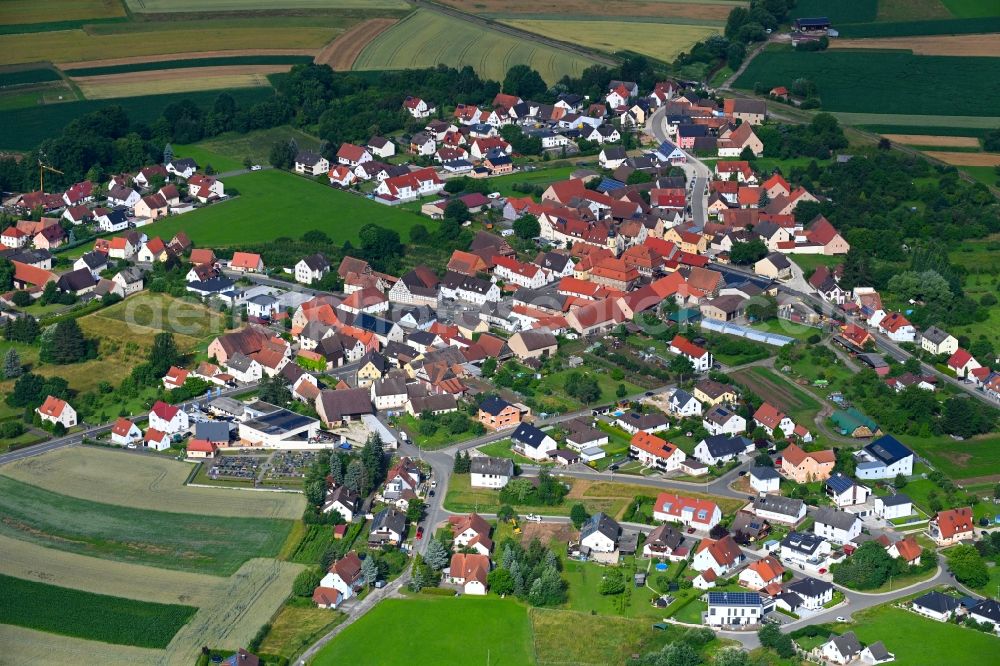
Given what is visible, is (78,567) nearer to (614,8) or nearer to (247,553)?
(247,553)

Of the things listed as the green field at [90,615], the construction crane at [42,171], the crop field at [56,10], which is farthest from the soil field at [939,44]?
the green field at [90,615]

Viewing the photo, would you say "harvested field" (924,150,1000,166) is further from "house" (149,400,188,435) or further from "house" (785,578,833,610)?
"house" (149,400,188,435)

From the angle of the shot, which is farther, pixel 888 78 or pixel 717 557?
pixel 888 78

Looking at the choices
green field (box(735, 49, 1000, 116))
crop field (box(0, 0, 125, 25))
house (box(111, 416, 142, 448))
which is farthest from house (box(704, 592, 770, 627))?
crop field (box(0, 0, 125, 25))

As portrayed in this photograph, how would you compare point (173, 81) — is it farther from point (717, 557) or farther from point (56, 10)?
point (717, 557)

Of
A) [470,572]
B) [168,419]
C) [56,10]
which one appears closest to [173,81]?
[56,10]
